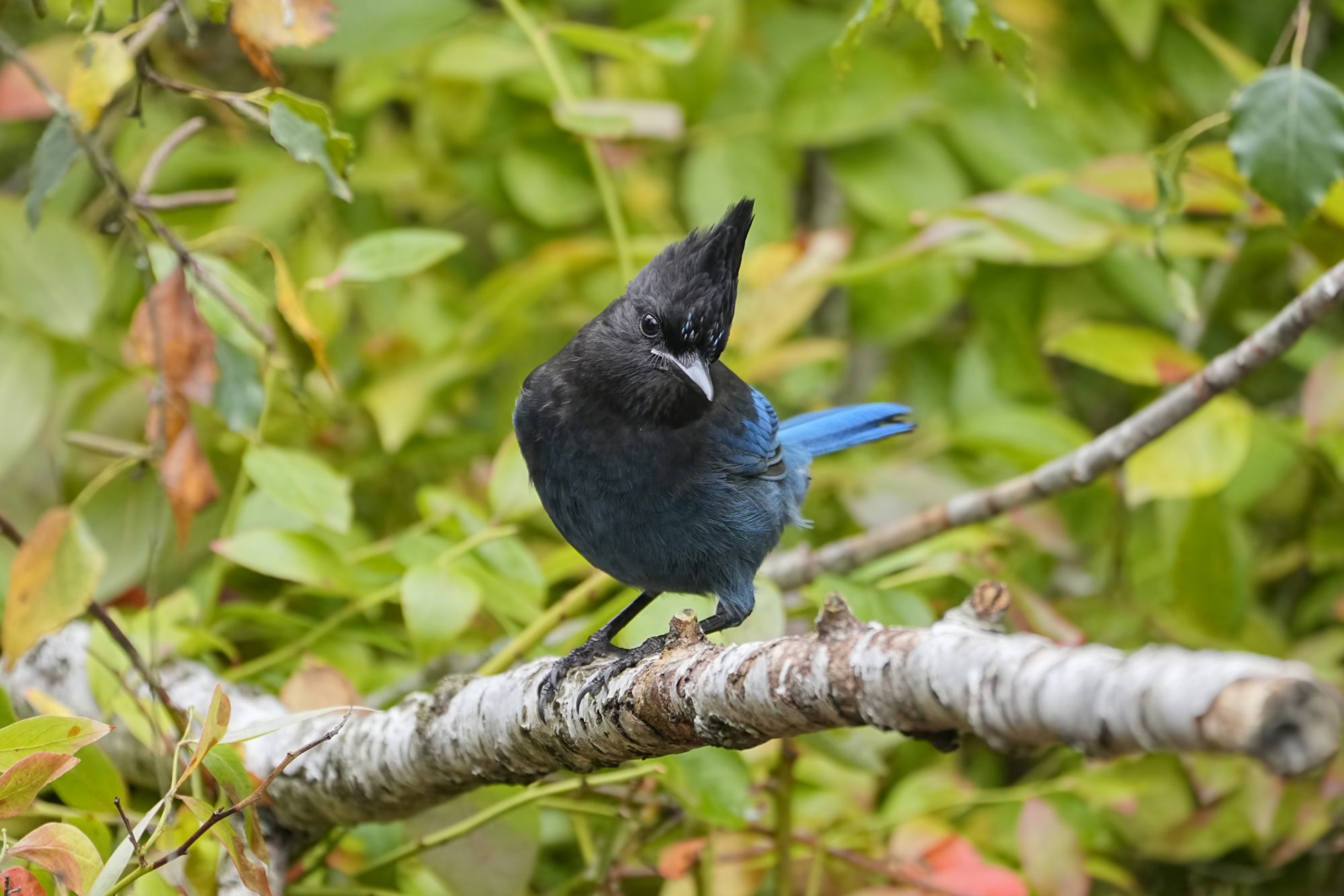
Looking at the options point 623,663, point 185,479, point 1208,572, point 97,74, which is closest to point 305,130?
point 97,74

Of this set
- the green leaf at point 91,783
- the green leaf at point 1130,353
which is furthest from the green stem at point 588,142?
the green leaf at point 91,783

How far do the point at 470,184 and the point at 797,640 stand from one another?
2.94m

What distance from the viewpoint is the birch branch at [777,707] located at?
1.05 metres

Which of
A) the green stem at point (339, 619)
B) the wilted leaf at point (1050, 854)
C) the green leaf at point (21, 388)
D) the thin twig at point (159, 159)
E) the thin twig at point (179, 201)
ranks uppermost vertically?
the thin twig at point (159, 159)

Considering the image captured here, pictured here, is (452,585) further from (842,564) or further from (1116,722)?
(1116,722)

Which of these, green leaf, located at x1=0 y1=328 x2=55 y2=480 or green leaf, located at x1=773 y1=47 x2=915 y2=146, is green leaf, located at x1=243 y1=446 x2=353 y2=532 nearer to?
green leaf, located at x1=0 y1=328 x2=55 y2=480

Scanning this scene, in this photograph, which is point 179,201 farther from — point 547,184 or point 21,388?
point 547,184

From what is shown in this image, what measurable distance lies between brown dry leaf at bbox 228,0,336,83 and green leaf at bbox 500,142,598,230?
1947mm

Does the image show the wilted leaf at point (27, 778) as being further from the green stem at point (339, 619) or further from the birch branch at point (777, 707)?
the green stem at point (339, 619)

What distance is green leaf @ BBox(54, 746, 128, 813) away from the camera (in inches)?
82.4

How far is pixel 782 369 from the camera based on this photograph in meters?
3.83

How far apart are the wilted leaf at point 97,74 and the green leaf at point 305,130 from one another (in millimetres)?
226

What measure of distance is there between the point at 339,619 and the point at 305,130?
1191 millimetres

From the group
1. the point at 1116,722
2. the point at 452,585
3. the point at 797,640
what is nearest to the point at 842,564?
the point at 452,585
